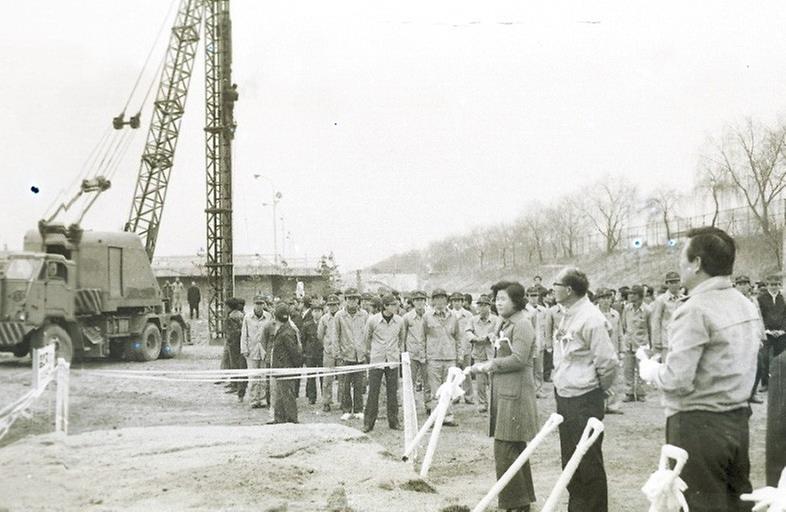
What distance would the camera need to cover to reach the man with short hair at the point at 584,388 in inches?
159

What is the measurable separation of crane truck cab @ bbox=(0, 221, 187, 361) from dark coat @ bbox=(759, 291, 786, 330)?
1018 cm

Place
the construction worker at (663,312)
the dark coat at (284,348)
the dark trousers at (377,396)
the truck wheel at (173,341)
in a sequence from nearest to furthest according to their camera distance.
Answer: the dark trousers at (377,396) < the dark coat at (284,348) < the construction worker at (663,312) < the truck wheel at (173,341)

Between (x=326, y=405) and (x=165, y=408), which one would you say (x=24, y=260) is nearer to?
(x=165, y=408)

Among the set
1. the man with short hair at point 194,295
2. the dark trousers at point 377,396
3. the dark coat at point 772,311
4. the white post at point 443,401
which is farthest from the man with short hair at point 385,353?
the man with short hair at point 194,295

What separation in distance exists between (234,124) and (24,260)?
5001mm

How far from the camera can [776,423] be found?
252 cm

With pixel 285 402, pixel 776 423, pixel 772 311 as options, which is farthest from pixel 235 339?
pixel 776 423

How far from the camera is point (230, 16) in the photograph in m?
12.3

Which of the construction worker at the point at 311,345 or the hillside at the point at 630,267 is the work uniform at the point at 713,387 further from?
the hillside at the point at 630,267

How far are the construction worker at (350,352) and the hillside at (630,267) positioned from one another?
10.3 meters

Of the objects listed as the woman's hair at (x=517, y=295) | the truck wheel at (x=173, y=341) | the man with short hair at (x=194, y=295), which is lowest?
the truck wheel at (x=173, y=341)

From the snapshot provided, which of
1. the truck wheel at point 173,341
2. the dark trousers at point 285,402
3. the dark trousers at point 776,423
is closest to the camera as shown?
the dark trousers at point 776,423

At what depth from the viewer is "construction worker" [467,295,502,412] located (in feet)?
30.8

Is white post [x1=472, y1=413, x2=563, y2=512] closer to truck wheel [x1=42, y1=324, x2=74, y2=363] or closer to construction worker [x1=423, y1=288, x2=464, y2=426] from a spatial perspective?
construction worker [x1=423, y1=288, x2=464, y2=426]
